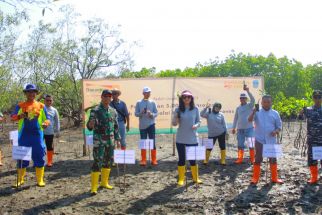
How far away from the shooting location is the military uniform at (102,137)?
610 cm

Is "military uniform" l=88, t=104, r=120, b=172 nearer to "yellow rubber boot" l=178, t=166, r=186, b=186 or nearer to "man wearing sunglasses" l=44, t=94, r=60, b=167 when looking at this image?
"yellow rubber boot" l=178, t=166, r=186, b=186

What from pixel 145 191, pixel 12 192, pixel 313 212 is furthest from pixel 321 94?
pixel 12 192

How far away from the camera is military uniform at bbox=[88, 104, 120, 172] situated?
20.0ft

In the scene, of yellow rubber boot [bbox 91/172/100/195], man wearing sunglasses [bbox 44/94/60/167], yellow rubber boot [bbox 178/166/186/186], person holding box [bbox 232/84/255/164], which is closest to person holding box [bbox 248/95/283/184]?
yellow rubber boot [bbox 178/166/186/186]

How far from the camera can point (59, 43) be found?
19250 mm

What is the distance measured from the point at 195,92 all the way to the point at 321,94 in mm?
3925

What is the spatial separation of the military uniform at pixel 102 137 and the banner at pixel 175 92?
3496mm

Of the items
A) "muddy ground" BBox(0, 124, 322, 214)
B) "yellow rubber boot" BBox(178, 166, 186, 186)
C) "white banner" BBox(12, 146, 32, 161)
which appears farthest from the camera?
"yellow rubber boot" BBox(178, 166, 186, 186)

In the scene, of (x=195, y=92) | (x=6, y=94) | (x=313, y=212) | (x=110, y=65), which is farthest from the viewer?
(x=110, y=65)

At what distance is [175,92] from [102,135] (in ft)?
13.6

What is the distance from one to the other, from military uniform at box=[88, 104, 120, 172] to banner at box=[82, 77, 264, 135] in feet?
11.5

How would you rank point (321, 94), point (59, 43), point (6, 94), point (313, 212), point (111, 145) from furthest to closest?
1. point (59, 43)
2. point (6, 94)
3. point (321, 94)
4. point (111, 145)
5. point (313, 212)

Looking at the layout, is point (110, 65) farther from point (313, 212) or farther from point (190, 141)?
point (313, 212)

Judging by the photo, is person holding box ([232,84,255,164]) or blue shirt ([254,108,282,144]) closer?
blue shirt ([254,108,282,144])
